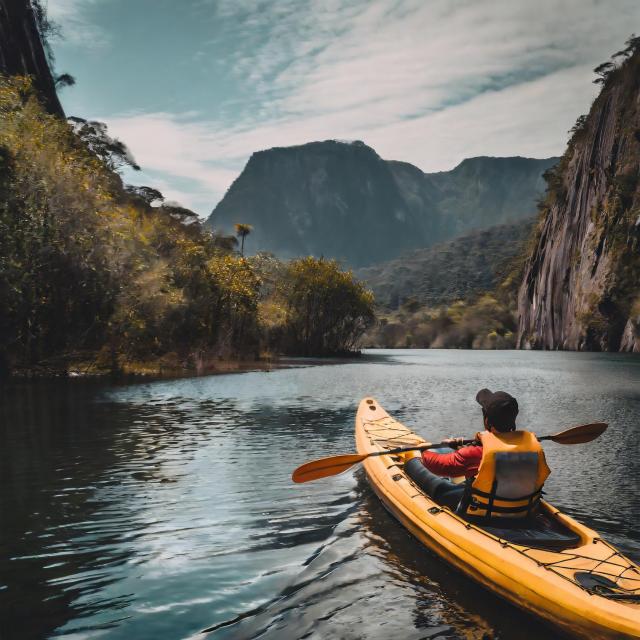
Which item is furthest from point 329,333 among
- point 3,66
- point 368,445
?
point 368,445

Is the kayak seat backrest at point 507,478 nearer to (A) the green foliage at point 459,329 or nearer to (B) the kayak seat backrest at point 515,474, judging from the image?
(B) the kayak seat backrest at point 515,474

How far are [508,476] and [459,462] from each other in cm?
63

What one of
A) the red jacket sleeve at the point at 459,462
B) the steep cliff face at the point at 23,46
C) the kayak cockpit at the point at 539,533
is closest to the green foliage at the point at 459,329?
the steep cliff face at the point at 23,46

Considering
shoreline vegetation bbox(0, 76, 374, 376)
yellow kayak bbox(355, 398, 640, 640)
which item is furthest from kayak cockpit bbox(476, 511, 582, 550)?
shoreline vegetation bbox(0, 76, 374, 376)

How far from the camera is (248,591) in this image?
20.4 ft

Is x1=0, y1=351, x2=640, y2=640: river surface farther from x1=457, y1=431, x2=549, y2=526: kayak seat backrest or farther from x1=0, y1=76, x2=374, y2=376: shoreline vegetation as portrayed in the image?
x1=0, y1=76, x2=374, y2=376: shoreline vegetation

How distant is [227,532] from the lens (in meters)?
8.00

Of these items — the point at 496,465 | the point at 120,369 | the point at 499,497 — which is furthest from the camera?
the point at 120,369

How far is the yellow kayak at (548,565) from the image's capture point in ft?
15.7

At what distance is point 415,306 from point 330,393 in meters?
169

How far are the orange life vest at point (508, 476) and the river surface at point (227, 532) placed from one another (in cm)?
85

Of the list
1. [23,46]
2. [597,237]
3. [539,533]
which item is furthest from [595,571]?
[597,237]

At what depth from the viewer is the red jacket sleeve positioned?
21.6 feet

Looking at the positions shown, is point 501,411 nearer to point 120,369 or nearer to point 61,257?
point 61,257
